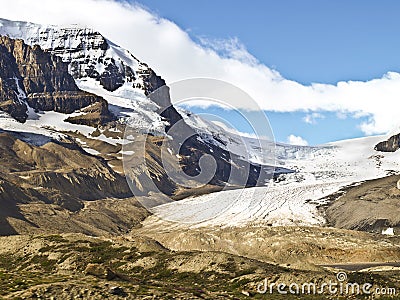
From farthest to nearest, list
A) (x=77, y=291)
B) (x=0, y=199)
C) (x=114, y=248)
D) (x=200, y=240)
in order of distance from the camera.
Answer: (x=0, y=199) < (x=200, y=240) < (x=114, y=248) < (x=77, y=291)

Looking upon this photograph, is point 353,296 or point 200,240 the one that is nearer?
point 353,296

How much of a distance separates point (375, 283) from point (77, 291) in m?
29.4

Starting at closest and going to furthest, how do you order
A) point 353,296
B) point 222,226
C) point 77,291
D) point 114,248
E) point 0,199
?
Answer: point 77,291, point 353,296, point 114,248, point 222,226, point 0,199

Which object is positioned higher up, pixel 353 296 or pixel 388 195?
pixel 388 195

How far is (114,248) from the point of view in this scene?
91688mm

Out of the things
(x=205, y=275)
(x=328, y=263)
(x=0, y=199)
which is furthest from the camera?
(x=0, y=199)

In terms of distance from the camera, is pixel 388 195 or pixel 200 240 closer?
pixel 200 240

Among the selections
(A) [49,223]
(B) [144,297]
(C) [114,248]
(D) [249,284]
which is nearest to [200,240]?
(C) [114,248]

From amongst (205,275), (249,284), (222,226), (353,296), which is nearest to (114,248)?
(205,275)

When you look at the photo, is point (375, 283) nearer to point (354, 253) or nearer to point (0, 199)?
point (354, 253)

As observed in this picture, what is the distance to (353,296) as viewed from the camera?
52.9m

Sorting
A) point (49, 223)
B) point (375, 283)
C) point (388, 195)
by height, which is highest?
point (388, 195)

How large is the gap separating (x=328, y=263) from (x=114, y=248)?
54871mm

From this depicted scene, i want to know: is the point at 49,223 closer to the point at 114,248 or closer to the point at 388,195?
the point at 114,248
